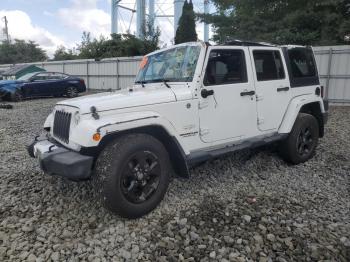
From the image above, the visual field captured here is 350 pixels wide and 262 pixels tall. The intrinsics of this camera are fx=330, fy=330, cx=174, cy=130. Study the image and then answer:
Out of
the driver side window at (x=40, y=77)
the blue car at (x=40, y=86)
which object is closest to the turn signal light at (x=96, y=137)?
the blue car at (x=40, y=86)

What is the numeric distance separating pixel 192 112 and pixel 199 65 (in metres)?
0.59

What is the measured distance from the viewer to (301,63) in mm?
5402

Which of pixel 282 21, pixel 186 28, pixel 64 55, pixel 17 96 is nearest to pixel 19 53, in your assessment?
pixel 64 55

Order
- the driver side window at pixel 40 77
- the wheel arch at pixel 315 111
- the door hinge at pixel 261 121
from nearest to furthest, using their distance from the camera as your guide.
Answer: the door hinge at pixel 261 121, the wheel arch at pixel 315 111, the driver side window at pixel 40 77

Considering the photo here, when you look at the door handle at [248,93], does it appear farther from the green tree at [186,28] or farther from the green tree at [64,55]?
the green tree at [64,55]

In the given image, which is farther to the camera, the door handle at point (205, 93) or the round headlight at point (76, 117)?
the door handle at point (205, 93)

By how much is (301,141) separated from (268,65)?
1413 millimetres

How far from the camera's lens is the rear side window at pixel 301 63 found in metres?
5.24

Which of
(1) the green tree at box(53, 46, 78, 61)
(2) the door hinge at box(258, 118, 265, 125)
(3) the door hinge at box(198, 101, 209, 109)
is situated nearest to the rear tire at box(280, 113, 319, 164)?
(2) the door hinge at box(258, 118, 265, 125)

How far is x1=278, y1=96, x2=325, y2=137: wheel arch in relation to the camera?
5043 mm

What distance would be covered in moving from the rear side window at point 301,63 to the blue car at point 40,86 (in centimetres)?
1310

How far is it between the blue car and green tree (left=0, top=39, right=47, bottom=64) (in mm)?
35918

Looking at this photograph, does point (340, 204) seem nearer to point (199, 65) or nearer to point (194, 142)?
point (194, 142)

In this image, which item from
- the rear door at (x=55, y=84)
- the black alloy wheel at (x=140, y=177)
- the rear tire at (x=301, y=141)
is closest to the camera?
the black alloy wheel at (x=140, y=177)
